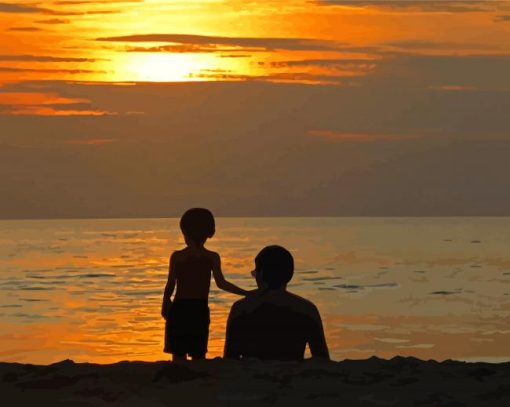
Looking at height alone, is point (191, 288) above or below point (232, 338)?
above

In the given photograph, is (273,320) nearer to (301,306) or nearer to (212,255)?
(301,306)

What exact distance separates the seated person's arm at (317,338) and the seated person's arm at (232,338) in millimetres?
492

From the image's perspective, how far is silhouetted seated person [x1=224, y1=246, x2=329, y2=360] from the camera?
7.71 m

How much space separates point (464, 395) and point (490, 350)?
19.9 metres

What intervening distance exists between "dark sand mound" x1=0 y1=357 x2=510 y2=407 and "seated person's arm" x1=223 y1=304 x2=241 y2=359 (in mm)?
92

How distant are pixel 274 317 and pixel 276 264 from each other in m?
0.38

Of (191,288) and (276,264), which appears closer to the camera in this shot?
(276,264)

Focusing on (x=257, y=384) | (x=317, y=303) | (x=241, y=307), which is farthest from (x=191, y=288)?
(x=317, y=303)

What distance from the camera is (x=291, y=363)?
25.8 ft

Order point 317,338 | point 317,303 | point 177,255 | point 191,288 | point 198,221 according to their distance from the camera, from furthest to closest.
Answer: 1. point 317,303
2. point 191,288
3. point 177,255
4. point 198,221
5. point 317,338

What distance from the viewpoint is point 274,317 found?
7816mm

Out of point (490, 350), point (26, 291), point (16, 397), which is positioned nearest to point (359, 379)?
point (16, 397)

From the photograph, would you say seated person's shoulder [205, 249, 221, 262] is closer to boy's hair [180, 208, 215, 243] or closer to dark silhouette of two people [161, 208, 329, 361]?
boy's hair [180, 208, 215, 243]

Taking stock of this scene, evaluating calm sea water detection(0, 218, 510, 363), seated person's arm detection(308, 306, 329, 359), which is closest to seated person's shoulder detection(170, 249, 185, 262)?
seated person's arm detection(308, 306, 329, 359)
